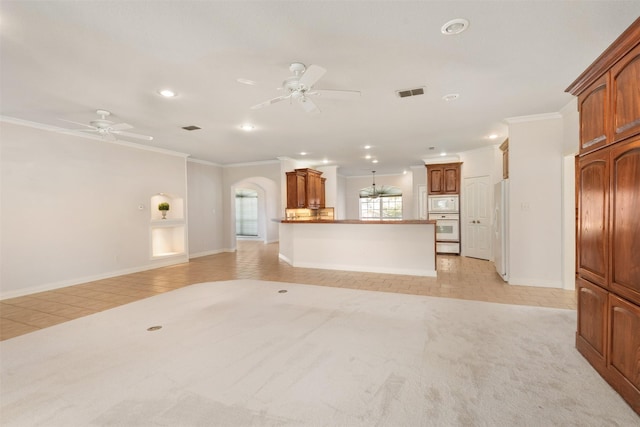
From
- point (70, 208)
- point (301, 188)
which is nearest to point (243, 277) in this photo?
point (70, 208)

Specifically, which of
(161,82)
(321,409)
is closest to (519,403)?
(321,409)

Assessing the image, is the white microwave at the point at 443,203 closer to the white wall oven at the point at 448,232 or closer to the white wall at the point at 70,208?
the white wall oven at the point at 448,232

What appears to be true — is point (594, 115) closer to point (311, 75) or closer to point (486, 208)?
point (311, 75)

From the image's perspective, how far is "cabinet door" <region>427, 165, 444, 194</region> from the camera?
26.8 feet

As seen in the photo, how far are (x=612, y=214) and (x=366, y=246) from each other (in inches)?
161

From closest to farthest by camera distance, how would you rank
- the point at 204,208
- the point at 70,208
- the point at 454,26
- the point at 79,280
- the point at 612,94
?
the point at 612,94, the point at 454,26, the point at 70,208, the point at 79,280, the point at 204,208

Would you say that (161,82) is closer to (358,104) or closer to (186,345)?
(358,104)

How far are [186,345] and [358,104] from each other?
3.55 m

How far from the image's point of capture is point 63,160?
517cm

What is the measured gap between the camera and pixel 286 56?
276 centimetres

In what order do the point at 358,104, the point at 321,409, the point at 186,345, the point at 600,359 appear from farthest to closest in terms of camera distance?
the point at 358,104, the point at 186,345, the point at 600,359, the point at 321,409

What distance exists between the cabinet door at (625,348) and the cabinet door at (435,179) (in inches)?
246

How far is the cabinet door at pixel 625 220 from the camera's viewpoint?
1.91 meters

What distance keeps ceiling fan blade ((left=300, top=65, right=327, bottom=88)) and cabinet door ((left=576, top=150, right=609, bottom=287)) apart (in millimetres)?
2299
